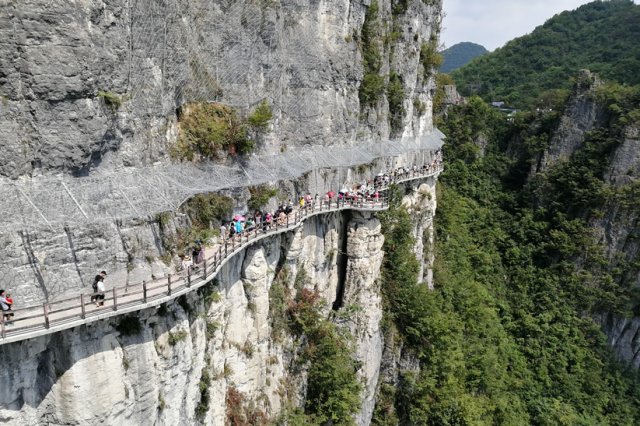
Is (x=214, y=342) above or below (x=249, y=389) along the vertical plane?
above

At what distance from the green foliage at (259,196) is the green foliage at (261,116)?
10.6 feet

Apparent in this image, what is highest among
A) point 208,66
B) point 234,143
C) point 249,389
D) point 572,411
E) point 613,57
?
point 613,57

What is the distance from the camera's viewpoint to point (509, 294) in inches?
2044

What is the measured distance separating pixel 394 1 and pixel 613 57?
60981 mm

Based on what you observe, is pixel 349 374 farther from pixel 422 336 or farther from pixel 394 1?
pixel 394 1

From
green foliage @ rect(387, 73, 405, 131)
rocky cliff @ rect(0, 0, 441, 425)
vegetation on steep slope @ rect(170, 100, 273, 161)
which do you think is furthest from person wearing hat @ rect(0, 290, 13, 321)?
green foliage @ rect(387, 73, 405, 131)

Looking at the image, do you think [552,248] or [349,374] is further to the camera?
[552,248]

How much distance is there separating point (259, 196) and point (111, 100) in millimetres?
9573

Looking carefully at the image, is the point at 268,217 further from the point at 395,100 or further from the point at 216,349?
the point at 395,100

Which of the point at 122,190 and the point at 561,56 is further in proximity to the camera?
the point at 561,56

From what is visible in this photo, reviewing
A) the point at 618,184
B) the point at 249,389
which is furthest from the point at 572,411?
the point at 249,389

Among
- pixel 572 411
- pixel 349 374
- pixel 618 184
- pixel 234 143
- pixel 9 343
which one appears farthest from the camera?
pixel 618 184

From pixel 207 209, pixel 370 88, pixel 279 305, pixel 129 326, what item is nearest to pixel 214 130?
→ pixel 207 209

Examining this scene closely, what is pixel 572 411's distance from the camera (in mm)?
43344
